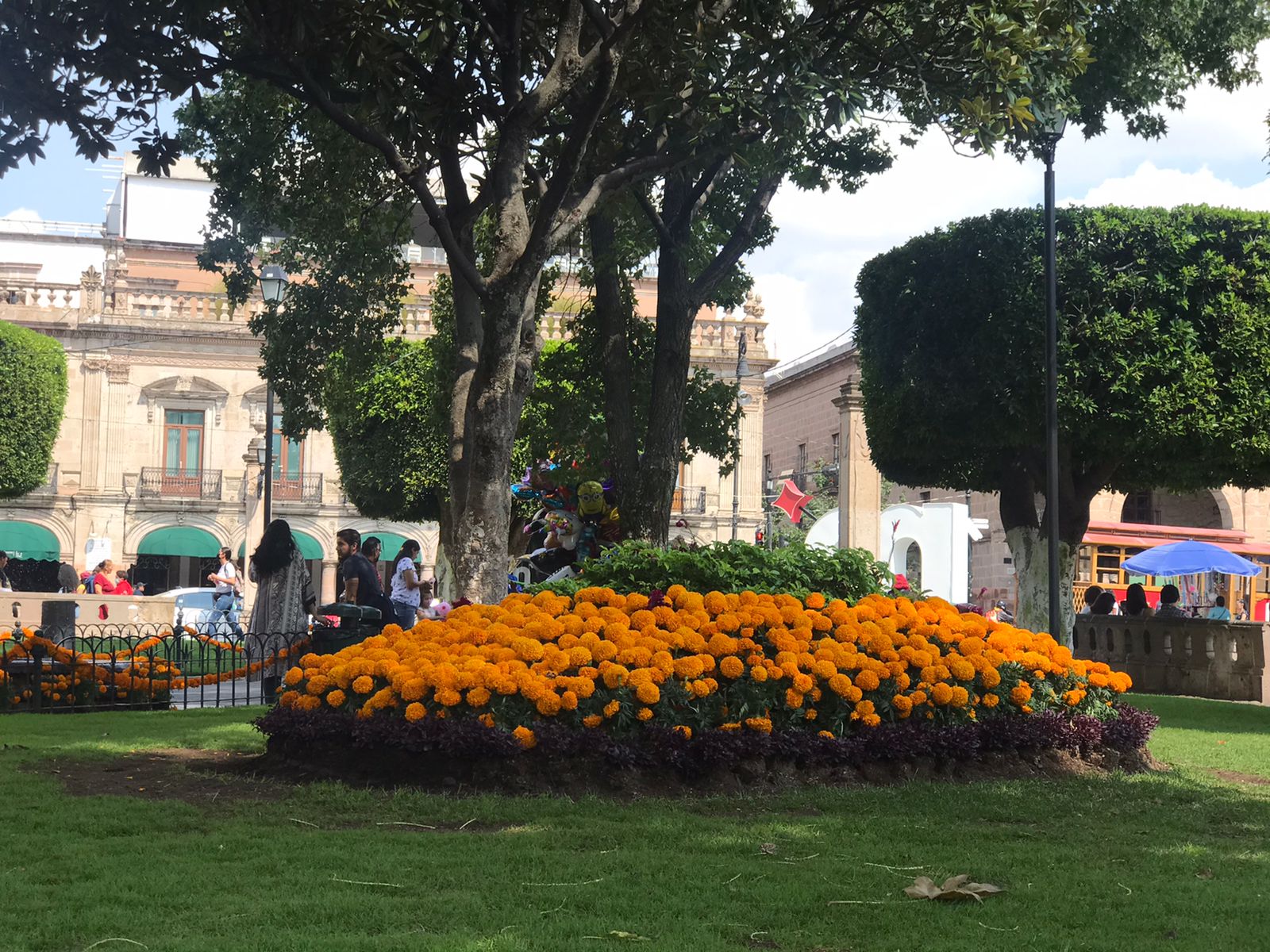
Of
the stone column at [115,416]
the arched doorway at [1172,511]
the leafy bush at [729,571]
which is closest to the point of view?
the leafy bush at [729,571]

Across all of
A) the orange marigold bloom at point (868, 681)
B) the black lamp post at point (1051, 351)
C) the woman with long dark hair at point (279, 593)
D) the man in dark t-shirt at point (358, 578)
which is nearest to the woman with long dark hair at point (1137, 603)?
the black lamp post at point (1051, 351)

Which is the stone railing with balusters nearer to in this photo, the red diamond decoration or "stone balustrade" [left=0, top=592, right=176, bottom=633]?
the red diamond decoration

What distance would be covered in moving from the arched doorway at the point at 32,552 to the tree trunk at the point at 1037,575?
35.0m

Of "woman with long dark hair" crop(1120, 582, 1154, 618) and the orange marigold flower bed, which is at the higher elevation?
"woman with long dark hair" crop(1120, 582, 1154, 618)

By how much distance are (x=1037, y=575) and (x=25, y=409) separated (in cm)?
2812

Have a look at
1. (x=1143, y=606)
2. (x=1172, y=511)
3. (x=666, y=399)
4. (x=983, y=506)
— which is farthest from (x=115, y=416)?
(x=666, y=399)

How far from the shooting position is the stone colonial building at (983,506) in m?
30.6

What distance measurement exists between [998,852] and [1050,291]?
10.2m

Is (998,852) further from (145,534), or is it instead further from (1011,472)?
(145,534)

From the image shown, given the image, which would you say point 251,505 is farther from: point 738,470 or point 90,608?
point 90,608

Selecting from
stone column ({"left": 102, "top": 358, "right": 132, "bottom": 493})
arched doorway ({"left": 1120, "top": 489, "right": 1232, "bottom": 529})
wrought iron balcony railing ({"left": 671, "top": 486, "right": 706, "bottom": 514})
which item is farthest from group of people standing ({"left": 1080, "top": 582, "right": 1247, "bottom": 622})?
stone column ({"left": 102, "top": 358, "right": 132, "bottom": 493})

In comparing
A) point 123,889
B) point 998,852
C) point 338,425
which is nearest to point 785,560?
point 998,852

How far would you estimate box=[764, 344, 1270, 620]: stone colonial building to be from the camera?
3056 centimetres

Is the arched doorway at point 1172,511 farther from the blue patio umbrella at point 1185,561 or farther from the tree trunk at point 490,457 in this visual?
the tree trunk at point 490,457
